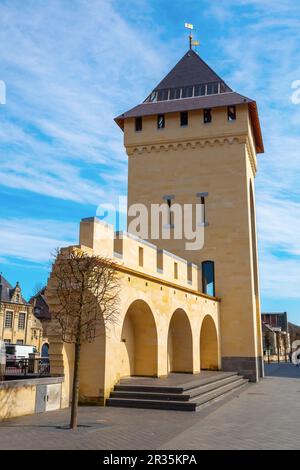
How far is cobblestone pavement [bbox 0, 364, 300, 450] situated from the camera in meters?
9.20

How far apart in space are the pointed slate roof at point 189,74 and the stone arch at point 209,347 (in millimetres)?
15741

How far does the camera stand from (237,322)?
27.2 m

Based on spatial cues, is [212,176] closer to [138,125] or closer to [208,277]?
[138,125]

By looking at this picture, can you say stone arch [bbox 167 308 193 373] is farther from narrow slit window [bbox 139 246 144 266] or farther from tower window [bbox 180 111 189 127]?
tower window [bbox 180 111 189 127]

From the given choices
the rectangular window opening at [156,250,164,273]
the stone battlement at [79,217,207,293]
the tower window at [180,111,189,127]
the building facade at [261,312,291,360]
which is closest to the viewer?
the stone battlement at [79,217,207,293]

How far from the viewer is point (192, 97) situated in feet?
99.8

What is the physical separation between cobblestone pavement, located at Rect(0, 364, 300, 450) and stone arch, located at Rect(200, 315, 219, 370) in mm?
11129

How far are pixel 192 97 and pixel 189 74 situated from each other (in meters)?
3.61

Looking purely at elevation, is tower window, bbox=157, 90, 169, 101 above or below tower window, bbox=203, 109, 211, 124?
above

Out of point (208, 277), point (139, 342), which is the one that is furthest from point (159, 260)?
point (208, 277)

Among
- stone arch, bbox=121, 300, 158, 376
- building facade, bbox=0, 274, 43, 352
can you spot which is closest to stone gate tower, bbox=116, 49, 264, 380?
stone arch, bbox=121, 300, 158, 376

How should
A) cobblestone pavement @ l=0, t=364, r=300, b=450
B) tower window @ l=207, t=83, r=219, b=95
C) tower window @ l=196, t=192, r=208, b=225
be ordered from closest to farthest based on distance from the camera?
1. cobblestone pavement @ l=0, t=364, r=300, b=450
2. tower window @ l=196, t=192, r=208, b=225
3. tower window @ l=207, t=83, r=219, b=95

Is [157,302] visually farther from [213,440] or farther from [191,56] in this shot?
[191,56]

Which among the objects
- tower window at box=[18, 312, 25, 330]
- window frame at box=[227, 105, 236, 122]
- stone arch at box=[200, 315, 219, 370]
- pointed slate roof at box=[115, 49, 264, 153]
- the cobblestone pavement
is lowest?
the cobblestone pavement
